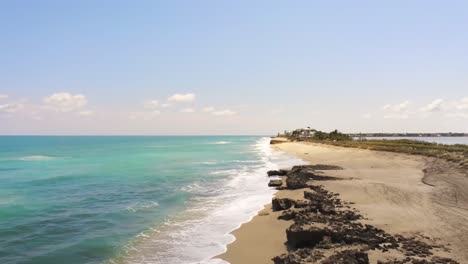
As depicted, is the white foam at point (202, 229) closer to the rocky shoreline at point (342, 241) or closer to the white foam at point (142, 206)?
the white foam at point (142, 206)

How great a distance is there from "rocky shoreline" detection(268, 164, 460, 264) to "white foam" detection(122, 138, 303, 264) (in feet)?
9.80

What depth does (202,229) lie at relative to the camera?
18.9 meters

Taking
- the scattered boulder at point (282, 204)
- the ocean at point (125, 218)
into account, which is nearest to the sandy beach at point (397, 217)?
the scattered boulder at point (282, 204)

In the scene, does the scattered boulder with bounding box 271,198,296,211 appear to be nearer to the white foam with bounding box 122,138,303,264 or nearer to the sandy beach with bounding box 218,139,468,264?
the sandy beach with bounding box 218,139,468,264

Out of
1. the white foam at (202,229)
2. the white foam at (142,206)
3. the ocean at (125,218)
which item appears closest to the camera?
the white foam at (202,229)

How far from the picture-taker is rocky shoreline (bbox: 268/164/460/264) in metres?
A: 11.0

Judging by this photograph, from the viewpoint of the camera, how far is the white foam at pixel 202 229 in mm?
Answer: 14875

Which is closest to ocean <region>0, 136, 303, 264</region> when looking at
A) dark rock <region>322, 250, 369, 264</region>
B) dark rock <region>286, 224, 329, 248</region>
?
dark rock <region>286, 224, 329, 248</region>

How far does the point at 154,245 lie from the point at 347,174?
2135 centimetres

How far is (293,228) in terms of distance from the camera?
14.5 metres

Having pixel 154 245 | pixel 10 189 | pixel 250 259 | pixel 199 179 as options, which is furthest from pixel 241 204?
pixel 10 189

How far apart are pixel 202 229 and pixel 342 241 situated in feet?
26.0

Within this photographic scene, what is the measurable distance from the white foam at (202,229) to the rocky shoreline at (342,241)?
2.99m

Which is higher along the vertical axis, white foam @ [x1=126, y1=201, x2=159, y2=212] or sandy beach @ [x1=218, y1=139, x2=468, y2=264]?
sandy beach @ [x1=218, y1=139, x2=468, y2=264]
